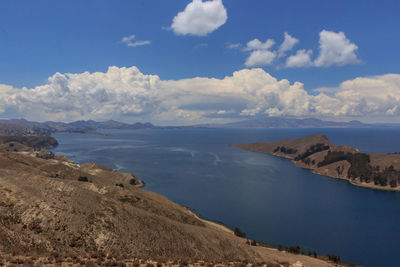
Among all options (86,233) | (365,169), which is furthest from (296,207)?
(365,169)

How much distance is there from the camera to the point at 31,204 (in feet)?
113

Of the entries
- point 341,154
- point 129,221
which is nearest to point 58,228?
point 129,221

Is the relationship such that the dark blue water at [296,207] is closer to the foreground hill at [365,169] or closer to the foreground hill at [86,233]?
the foreground hill at [365,169]

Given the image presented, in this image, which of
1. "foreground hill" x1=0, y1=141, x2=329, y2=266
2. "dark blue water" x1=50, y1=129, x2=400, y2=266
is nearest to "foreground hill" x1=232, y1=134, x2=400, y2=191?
"dark blue water" x1=50, y1=129, x2=400, y2=266

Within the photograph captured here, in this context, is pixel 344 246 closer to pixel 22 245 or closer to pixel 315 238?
pixel 315 238

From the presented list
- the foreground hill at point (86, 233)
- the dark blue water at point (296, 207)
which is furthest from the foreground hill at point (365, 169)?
the foreground hill at point (86, 233)

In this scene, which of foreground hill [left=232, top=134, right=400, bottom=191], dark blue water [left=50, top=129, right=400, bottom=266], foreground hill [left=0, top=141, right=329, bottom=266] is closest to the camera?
foreground hill [left=0, top=141, right=329, bottom=266]

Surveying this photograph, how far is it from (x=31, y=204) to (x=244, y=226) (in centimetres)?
6358

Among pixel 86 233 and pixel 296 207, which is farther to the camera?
pixel 296 207

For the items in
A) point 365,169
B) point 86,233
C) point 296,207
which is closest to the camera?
point 86,233

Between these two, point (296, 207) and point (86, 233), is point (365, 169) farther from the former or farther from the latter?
point (86, 233)

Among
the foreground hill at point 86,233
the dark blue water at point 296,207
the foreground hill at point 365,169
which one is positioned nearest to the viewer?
the foreground hill at point 86,233

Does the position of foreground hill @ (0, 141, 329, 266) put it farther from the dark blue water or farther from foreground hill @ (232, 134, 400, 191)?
foreground hill @ (232, 134, 400, 191)

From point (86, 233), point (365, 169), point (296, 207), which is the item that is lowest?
point (296, 207)
